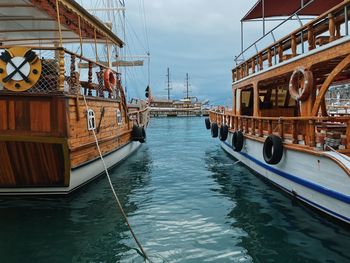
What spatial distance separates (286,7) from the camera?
1279 centimetres

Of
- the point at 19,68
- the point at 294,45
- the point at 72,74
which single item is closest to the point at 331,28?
the point at 294,45

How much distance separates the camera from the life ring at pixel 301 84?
25.6 ft

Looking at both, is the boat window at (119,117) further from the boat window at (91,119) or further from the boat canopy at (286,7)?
the boat canopy at (286,7)

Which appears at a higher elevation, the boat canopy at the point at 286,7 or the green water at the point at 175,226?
the boat canopy at the point at 286,7

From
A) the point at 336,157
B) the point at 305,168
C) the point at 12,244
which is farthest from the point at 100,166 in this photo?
the point at 336,157

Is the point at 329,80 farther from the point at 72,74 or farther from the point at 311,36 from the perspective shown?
the point at 72,74

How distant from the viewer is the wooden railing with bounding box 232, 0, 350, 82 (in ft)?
23.1

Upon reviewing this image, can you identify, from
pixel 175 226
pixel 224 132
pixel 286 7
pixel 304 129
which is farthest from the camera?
pixel 224 132

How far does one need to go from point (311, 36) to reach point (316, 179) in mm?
3184

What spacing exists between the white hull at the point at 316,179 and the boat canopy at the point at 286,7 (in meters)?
5.51

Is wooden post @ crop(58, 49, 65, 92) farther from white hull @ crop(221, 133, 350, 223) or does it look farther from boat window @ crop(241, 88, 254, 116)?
boat window @ crop(241, 88, 254, 116)

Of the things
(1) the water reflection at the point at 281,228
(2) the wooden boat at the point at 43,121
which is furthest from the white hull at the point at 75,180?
(1) the water reflection at the point at 281,228

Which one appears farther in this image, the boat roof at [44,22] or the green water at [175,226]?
the boat roof at [44,22]

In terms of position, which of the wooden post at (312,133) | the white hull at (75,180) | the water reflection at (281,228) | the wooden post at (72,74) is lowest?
the water reflection at (281,228)
